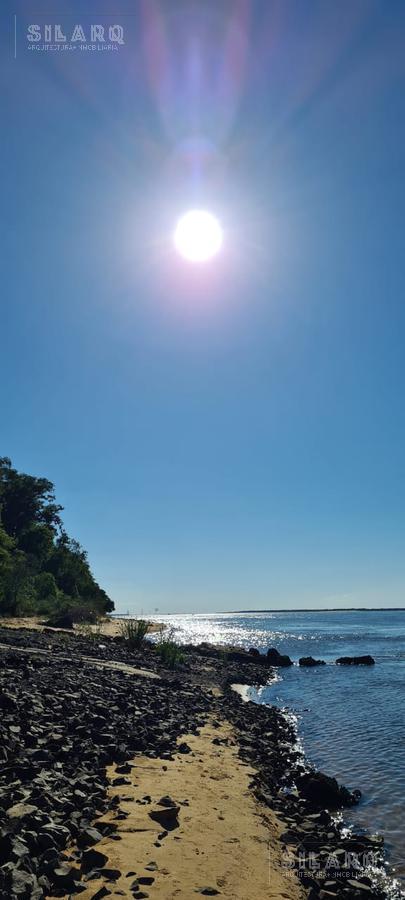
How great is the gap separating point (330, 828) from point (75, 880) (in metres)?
5.75

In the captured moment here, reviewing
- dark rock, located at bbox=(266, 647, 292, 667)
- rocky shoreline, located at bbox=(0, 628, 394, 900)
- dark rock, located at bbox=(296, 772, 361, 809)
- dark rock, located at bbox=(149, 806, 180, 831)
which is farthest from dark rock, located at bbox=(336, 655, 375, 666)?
dark rock, located at bbox=(149, 806, 180, 831)

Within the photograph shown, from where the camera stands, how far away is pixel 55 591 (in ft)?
201

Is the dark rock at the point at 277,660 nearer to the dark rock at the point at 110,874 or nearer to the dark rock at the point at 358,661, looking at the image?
the dark rock at the point at 358,661

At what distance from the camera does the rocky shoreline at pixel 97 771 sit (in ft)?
18.1

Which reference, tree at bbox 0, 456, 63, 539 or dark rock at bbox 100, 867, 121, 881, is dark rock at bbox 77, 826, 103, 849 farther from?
tree at bbox 0, 456, 63, 539

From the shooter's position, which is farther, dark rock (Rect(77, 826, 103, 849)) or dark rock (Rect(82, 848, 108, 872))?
dark rock (Rect(77, 826, 103, 849))

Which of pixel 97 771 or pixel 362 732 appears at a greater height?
pixel 97 771

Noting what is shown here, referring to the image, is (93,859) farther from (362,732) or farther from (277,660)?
(277,660)

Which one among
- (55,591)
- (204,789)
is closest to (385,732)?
(204,789)

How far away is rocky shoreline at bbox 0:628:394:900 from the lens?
5.52 meters

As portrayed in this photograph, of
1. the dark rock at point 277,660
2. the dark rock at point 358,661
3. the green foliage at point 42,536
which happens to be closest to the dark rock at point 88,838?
the dark rock at point 277,660

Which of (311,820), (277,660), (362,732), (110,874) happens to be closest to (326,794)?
(311,820)

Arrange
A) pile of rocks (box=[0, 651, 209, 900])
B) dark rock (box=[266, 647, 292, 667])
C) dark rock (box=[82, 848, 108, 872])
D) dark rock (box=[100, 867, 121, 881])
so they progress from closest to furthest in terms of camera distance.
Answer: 1. pile of rocks (box=[0, 651, 209, 900])
2. dark rock (box=[100, 867, 121, 881])
3. dark rock (box=[82, 848, 108, 872])
4. dark rock (box=[266, 647, 292, 667])

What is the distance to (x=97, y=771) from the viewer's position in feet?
27.8
